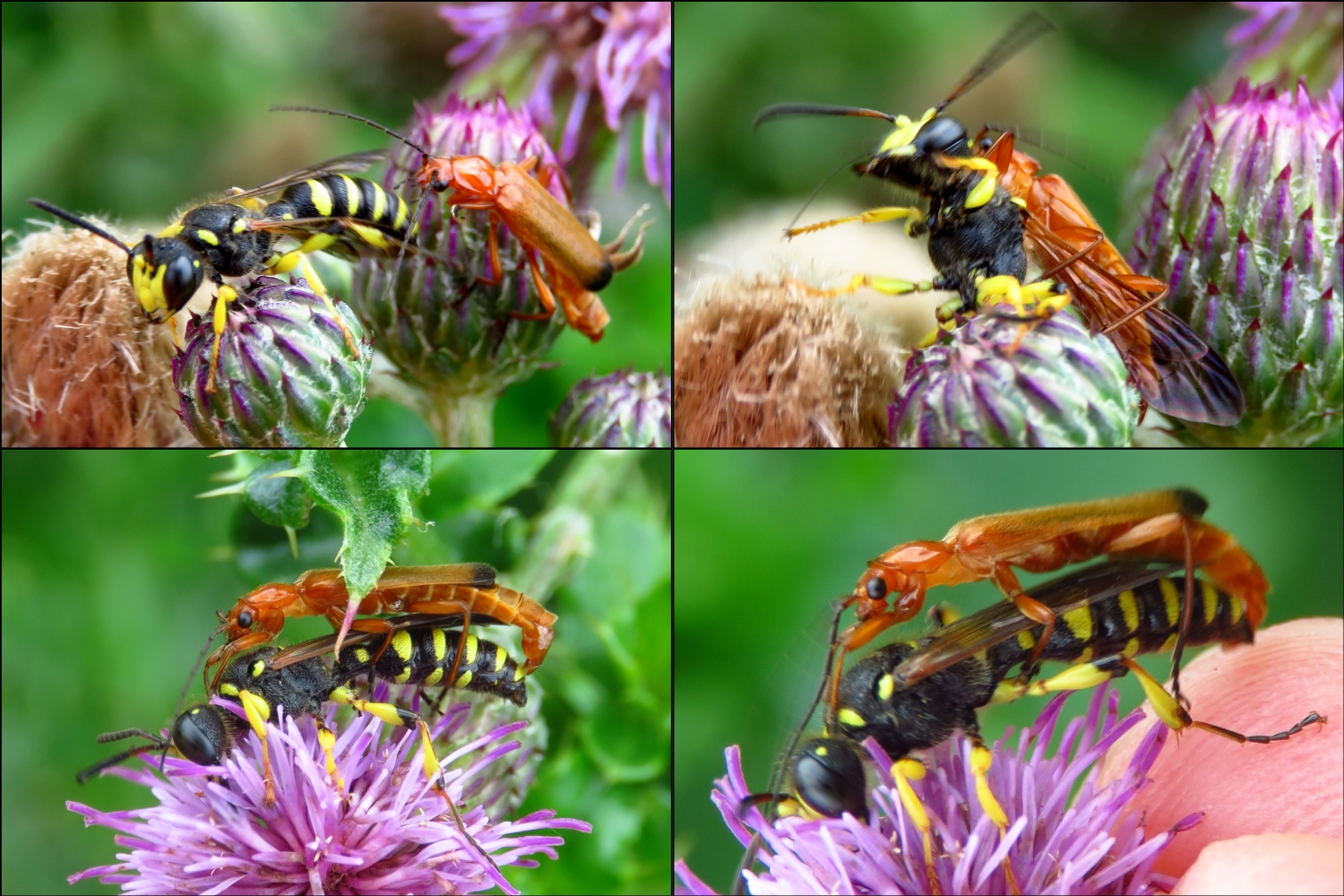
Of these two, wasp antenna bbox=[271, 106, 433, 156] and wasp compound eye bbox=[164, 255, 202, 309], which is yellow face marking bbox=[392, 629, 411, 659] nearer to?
wasp compound eye bbox=[164, 255, 202, 309]

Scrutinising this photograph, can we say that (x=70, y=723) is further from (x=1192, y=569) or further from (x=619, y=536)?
(x=1192, y=569)

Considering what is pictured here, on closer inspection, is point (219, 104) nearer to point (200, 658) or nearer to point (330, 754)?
point (200, 658)

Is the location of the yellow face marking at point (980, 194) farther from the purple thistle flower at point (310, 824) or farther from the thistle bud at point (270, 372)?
the purple thistle flower at point (310, 824)

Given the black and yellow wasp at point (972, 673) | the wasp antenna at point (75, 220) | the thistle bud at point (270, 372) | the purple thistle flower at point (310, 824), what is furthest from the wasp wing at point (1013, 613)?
the wasp antenna at point (75, 220)

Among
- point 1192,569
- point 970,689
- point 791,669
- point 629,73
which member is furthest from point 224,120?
point 1192,569

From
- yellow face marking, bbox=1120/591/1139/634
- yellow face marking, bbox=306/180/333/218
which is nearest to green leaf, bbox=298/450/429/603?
yellow face marking, bbox=306/180/333/218

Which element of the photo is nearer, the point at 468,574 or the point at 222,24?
the point at 468,574

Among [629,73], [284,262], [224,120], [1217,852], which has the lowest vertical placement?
[1217,852]
